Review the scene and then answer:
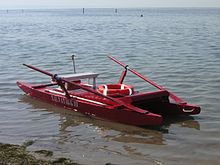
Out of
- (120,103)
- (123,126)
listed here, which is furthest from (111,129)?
(120,103)

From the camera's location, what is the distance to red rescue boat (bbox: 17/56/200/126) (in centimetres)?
962

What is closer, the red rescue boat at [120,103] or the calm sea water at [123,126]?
the calm sea water at [123,126]

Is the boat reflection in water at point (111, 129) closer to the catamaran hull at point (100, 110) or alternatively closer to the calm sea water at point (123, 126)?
the calm sea water at point (123, 126)

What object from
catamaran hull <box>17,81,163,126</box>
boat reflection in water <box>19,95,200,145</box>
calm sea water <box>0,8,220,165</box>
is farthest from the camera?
catamaran hull <box>17,81,163,126</box>

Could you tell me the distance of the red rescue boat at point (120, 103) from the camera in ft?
31.6

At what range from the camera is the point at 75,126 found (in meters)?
10.2

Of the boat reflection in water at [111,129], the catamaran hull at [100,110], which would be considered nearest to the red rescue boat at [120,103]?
the catamaran hull at [100,110]

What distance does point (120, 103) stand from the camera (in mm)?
9742

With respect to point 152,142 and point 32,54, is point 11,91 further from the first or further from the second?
point 32,54

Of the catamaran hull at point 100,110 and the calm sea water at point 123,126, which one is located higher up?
the catamaran hull at point 100,110

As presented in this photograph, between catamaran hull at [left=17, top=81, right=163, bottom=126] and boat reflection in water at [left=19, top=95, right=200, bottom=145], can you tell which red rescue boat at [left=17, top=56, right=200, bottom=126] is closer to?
catamaran hull at [left=17, top=81, right=163, bottom=126]

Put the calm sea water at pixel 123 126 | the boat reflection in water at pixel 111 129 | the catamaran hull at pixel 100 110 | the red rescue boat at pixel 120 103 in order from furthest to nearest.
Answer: the red rescue boat at pixel 120 103 → the catamaran hull at pixel 100 110 → the boat reflection in water at pixel 111 129 → the calm sea water at pixel 123 126

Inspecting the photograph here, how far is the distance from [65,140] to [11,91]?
17.8 feet

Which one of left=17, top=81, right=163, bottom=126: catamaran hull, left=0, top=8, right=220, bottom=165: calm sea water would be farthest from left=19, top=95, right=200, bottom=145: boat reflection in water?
left=17, top=81, right=163, bottom=126: catamaran hull
